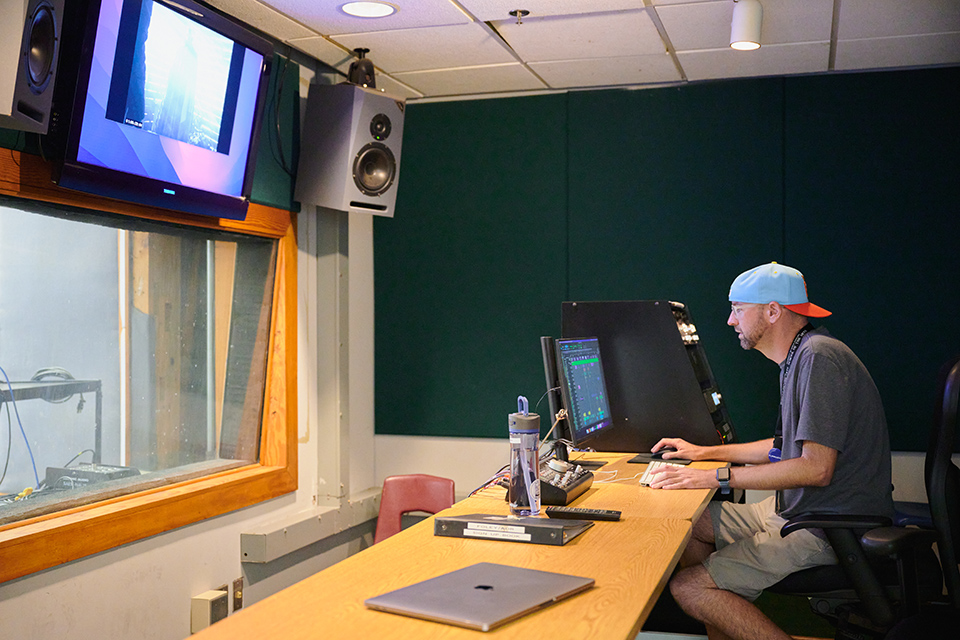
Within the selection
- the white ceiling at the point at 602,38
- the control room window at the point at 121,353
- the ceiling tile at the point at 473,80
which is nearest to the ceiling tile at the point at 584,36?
the white ceiling at the point at 602,38

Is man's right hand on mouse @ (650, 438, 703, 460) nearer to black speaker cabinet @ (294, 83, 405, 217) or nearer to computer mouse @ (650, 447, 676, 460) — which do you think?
computer mouse @ (650, 447, 676, 460)

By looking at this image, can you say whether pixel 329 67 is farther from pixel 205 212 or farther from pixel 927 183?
pixel 927 183

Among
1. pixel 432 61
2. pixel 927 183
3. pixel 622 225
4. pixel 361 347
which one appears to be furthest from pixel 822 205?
pixel 361 347

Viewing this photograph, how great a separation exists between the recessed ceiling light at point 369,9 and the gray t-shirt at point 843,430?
2.03 meters

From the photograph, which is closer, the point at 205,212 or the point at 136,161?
the point at 136,161

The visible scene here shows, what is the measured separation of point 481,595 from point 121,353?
2216mm

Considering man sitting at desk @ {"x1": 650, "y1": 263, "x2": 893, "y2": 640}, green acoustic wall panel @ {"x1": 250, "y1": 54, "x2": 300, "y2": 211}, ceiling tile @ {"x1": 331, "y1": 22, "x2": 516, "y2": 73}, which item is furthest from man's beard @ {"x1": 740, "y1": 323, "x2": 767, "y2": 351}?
green acoustic wall panel @ {"x1": 250, "y1": 54, "x2": 300, "y2": 211}

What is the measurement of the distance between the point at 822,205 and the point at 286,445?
2927 millimetres

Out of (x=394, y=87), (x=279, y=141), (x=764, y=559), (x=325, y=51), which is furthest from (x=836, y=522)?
(x=394, y=87)

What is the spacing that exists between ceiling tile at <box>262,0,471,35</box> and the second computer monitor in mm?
1422

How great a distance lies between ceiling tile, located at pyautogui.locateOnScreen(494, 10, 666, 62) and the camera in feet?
11.6

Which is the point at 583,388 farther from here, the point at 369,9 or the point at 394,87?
the point at 394,87

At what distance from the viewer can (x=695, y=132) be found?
14.6 feet

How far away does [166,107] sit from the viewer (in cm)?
294
